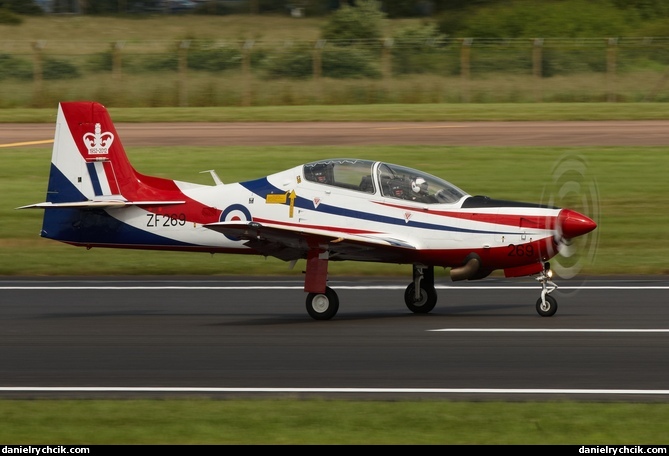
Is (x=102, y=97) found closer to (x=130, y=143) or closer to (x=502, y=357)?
(x=130, y=143)

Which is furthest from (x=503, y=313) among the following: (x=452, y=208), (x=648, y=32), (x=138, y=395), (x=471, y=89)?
(x=648, y=32)

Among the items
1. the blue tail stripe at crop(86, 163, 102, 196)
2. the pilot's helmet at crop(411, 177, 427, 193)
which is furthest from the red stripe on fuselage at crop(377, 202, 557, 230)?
the blue tail stripe at crop(86, 163, 102, 196)

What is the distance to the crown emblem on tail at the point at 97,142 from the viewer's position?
14.8m

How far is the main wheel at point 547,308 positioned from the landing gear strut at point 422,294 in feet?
4.44

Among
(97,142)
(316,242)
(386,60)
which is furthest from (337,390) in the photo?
(386,60)

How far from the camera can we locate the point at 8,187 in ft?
83.5

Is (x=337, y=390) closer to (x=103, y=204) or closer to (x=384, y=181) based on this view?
(x=384, y=181)

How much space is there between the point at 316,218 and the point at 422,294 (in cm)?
170

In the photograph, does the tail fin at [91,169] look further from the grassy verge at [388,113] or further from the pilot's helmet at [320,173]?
the grassy verge at [388,113]

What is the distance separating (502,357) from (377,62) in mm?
34147

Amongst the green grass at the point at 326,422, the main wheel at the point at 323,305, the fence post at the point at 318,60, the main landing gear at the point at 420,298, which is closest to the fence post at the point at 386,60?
the fence post at the point at 318,60

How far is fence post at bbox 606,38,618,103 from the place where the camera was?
41.3 metres

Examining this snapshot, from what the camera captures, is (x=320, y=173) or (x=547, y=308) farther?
(x=320, y=173)

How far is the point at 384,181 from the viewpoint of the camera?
13.8 m
